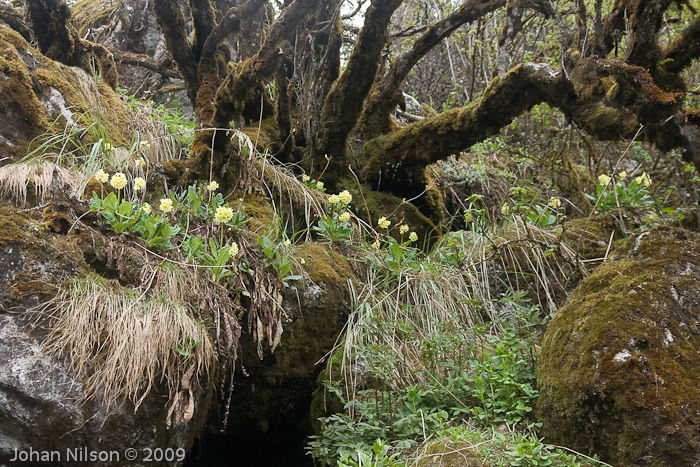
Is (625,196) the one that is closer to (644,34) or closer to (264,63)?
(644,34)

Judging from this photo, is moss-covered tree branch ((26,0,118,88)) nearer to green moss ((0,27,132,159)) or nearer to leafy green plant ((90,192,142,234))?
green moss ((0,27,132,159))

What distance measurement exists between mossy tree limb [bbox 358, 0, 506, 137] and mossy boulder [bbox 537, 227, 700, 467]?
7.69 feet

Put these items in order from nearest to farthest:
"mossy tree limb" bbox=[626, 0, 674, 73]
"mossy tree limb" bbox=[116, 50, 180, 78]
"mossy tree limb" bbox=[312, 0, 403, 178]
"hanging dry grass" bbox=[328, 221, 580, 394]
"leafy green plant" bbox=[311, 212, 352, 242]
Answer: "hanging dry grass" bbox=[328, 221, 580, 394], "mossy tree limb" bbox=[626, 0, 674, 73], "leafy green plant" bbox=[311, 212, 352, 242], "mossy tree limb" bbox=[312, 0, 403, 178], "mossy tree limb" bbox=[116, 50, 180, 78]

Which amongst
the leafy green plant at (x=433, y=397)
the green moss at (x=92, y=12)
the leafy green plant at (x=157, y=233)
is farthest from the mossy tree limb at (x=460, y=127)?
the green moss at (x=92, y=12)

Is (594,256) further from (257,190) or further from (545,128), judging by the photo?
(545,128)

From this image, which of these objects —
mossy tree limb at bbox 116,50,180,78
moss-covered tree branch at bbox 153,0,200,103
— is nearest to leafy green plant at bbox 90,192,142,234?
moss-covered tree branch at bbox 153,0,200,103

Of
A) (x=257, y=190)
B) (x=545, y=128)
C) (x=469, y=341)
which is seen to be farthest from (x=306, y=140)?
(x=545, y=128)

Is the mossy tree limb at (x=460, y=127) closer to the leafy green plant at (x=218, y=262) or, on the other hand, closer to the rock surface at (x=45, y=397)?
the leafy green plant at (x=218, y=262)

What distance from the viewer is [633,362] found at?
1827 millimetres

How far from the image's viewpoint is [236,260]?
2699 mm

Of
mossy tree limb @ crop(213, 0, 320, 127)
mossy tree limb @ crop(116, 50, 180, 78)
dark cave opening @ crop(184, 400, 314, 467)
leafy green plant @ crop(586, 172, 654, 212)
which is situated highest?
mossy tree limb @ crop(116, 50, 180, 78)

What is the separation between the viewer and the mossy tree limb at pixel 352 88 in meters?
3.61

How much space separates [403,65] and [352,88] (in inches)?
28.0

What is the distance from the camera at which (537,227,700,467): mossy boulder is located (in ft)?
5.57
